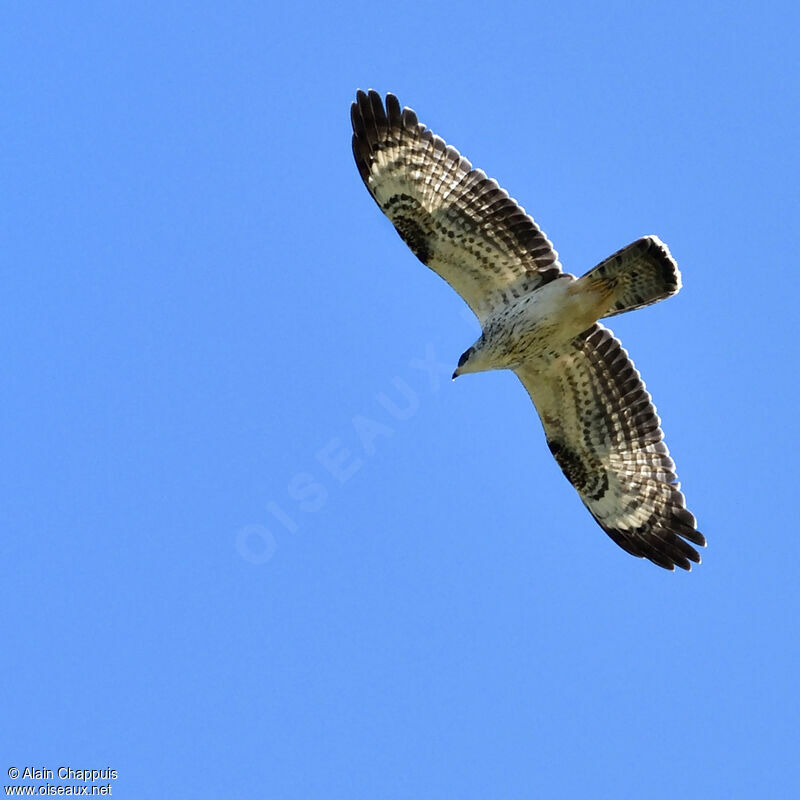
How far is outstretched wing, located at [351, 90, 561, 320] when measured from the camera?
10742 mm

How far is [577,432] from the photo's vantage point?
1166 centimetres

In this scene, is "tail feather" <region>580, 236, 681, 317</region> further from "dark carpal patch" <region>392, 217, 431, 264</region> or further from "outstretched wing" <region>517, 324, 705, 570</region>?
"dark carpal patch" <region>392, 217, 431, 264</region>

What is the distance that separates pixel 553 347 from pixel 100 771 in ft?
17.8

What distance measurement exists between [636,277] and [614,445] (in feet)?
5.92

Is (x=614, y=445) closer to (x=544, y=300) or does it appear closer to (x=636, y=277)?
(x=544, y=300)

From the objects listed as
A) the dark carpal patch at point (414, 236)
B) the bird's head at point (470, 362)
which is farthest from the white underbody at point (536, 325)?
the dark carpal patch at point (414, 236)

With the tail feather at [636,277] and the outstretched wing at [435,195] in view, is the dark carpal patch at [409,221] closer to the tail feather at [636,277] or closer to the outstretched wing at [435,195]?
the outstretched wing at [435,195]

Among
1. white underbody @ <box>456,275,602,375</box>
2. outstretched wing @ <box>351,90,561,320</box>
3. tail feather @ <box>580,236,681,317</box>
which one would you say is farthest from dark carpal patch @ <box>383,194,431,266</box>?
tail feather @ <box>580,236,681,317</box>

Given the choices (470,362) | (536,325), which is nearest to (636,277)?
(536,325)

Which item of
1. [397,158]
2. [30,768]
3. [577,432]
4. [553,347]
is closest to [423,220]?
[397,158]

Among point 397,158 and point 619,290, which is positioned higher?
point 397,158

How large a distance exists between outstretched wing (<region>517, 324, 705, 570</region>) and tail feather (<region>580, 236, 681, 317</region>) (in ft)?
2.18

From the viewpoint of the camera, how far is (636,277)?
1043cm

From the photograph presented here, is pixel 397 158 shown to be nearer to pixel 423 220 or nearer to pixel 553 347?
pixel 423 220
